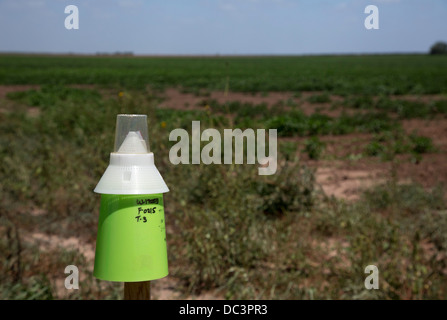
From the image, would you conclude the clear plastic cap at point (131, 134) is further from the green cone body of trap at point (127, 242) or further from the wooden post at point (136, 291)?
the wooden post at point (136, 291)

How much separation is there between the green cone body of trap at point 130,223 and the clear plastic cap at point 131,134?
0.04m

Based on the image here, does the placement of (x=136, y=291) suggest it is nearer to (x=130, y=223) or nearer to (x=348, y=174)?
(x=130, y=223)

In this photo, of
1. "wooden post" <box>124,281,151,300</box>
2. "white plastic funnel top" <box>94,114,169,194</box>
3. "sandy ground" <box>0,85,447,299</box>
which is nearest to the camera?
"white plastic funnel top" <box>94,114,169,194</box>

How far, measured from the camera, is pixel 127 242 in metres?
1.16

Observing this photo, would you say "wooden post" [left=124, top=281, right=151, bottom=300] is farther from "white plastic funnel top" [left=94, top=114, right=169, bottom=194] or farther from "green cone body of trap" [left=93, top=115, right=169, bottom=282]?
"white plastic funnel top" [left=94, top=114, right=169, bottom=194]

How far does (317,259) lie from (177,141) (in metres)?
2.03

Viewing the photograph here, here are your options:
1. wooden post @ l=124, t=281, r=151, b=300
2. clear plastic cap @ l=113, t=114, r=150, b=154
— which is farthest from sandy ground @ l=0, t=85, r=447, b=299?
clear plastic cap @ l=113, t=114, r=150, b=154

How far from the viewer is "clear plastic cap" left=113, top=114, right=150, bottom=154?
124 centimetres

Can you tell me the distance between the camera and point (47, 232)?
15.1ft

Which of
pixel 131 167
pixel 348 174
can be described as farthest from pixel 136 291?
pixel 348 174

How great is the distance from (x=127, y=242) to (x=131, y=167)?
169 millimetres
